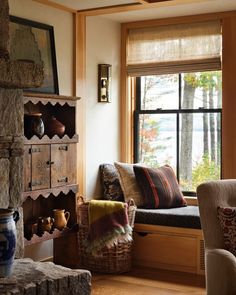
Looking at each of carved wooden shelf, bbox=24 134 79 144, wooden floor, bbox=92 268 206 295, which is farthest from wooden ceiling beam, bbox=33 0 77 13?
wooden floor, bbox=92 268 206 295

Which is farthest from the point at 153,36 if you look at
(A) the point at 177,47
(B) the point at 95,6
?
(B) the point at 95,6

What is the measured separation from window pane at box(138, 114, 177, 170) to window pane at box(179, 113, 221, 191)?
0.37 ft

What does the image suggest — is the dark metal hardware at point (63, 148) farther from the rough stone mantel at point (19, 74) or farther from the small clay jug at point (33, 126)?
the rough stone mantel at point (19, 74)

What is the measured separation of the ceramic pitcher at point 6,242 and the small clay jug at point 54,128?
1751mm

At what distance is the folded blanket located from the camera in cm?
468

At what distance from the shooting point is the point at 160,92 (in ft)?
19.3

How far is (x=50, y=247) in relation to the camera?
16.5 feet

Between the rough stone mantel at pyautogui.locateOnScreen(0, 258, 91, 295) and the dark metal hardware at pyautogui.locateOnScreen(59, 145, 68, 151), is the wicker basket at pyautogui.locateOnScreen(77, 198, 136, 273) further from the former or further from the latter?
the rough stone mantel at pyautogui.locateOnScreen(0, 258, 91, 295)

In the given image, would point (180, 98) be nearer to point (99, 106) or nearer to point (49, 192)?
point (99, 106)

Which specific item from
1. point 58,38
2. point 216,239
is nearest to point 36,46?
point 58,38

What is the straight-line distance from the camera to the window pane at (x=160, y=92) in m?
5.81

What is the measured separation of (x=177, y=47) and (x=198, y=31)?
268mm

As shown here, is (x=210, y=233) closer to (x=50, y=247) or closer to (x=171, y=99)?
(x=50, y=247)

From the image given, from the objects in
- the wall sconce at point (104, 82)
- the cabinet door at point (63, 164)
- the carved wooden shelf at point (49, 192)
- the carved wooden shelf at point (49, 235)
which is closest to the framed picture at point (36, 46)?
the cabinet door at point (63, 164)
